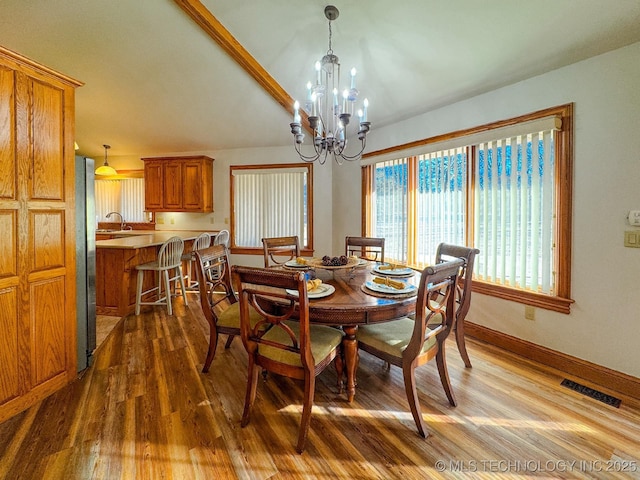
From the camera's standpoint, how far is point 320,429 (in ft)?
5.62

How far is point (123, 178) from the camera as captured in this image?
5.85 metres

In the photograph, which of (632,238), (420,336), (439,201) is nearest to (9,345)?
(420,336)

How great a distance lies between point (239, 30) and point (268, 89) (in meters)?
0.95

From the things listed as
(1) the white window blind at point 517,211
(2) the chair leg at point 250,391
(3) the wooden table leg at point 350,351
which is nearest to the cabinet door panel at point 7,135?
(2) the chair leg at point 250,391

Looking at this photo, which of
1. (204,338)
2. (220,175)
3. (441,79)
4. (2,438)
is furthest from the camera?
(220,175)

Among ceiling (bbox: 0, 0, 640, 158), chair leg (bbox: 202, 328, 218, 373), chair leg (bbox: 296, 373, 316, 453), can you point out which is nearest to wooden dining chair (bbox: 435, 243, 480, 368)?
chair leg (bbox: 296, 373, 316, 453)

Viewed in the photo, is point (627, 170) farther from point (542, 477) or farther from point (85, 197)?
point (85, 197)

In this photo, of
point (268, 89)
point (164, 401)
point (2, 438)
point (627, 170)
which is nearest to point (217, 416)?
point (164, 401)

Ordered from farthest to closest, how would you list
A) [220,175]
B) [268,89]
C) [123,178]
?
[123,178], [220,175], [268,89]

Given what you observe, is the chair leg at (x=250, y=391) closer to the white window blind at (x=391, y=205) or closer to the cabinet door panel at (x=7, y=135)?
the cabinet door panel at (x=7, y=135)

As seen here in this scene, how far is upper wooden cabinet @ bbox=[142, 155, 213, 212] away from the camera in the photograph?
5105 mm

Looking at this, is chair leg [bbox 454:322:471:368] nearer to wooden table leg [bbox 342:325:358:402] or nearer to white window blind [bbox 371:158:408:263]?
wooden table leg [bbox 342:325:358:402]

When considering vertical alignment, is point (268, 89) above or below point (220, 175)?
above

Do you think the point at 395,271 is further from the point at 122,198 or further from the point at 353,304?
the point at 122,198
